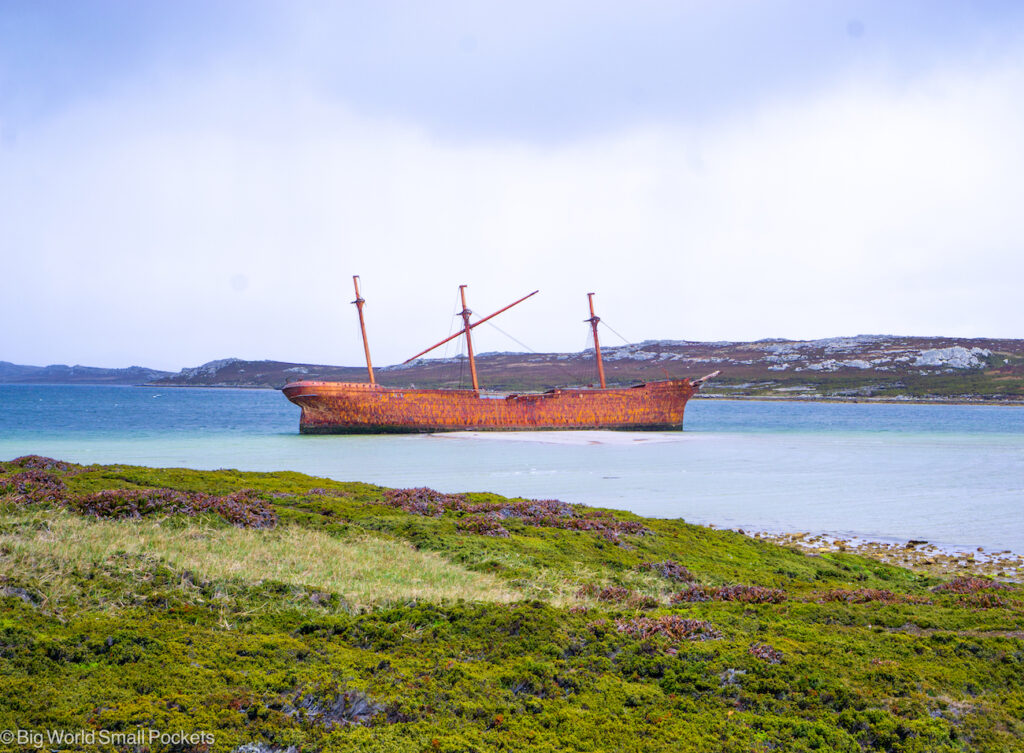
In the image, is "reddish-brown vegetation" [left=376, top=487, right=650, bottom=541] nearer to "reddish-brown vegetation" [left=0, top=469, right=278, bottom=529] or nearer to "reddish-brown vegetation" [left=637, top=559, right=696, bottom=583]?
"reddish-brown vegetation" [left=637, top=559, right=696, bottom=583]

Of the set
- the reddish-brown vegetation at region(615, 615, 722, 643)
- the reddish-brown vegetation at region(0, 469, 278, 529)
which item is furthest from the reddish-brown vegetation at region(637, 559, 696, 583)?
the reddish-brown vegetation at region(0, 469, 278, 529)

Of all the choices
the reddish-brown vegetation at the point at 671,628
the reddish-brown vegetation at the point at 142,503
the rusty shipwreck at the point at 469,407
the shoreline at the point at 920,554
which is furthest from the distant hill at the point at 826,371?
the reddish-brown vegetation at the point at 671,628

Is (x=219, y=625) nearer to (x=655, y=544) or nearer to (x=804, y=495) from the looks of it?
(x=655, y=544)

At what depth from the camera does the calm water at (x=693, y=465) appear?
62.3ft

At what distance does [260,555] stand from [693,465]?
24.5 m

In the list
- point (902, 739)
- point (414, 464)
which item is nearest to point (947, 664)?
point (902, 739)

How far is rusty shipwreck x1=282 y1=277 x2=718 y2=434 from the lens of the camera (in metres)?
50.8

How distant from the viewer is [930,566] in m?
13.3

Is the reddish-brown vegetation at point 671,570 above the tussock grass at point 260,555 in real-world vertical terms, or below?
below

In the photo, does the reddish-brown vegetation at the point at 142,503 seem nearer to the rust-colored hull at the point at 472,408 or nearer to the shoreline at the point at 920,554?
the shoreline at the point at 920,554

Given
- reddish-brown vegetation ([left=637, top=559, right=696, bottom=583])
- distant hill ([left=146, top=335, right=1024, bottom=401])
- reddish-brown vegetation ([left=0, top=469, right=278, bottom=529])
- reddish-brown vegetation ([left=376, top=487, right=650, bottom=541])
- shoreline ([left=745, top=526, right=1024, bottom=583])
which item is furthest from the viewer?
distant hill ([left=146, top=335, right=1024, bottom=401])

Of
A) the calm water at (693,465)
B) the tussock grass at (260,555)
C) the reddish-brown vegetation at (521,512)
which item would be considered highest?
the tussock grass at (260,555)

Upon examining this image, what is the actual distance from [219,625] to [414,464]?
23843mm

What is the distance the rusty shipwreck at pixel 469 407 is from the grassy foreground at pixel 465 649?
39839 mm
